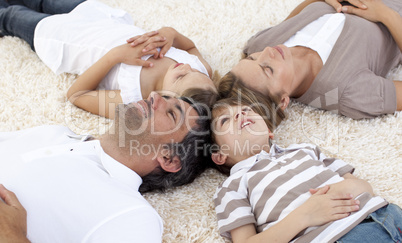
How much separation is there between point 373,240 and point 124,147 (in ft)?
2.30

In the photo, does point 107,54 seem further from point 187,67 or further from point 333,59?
point 333,59

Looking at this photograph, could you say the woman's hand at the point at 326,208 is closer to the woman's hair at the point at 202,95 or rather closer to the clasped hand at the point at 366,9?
the woman's hair at the point at 202,95

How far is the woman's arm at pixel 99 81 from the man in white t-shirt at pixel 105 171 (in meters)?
0.23

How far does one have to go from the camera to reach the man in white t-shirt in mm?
914

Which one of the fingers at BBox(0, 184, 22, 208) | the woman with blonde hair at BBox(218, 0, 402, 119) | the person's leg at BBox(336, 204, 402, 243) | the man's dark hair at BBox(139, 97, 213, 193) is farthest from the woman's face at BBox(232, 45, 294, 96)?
the fingers at BBox(0, 184, 22, 208)

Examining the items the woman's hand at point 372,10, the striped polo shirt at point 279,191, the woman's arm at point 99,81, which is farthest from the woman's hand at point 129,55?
the woman's hand at point 372,10

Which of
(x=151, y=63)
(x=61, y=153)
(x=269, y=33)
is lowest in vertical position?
(x=61, y=153)

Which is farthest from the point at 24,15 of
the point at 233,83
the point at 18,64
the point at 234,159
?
the point at 234,159

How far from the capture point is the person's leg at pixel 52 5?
70.1 inches

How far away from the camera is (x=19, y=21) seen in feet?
5.54

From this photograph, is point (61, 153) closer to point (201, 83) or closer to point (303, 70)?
point (201, 83)

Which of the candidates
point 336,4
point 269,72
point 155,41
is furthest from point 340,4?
point 155,41

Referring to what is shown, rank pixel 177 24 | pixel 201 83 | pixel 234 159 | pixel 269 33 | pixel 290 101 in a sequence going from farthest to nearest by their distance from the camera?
1. pixel 177 24
2. pixel 269 33
3. pixel 290 101
4. pixel 201 83
5. pixel 234 159

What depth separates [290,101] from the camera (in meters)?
1.54
